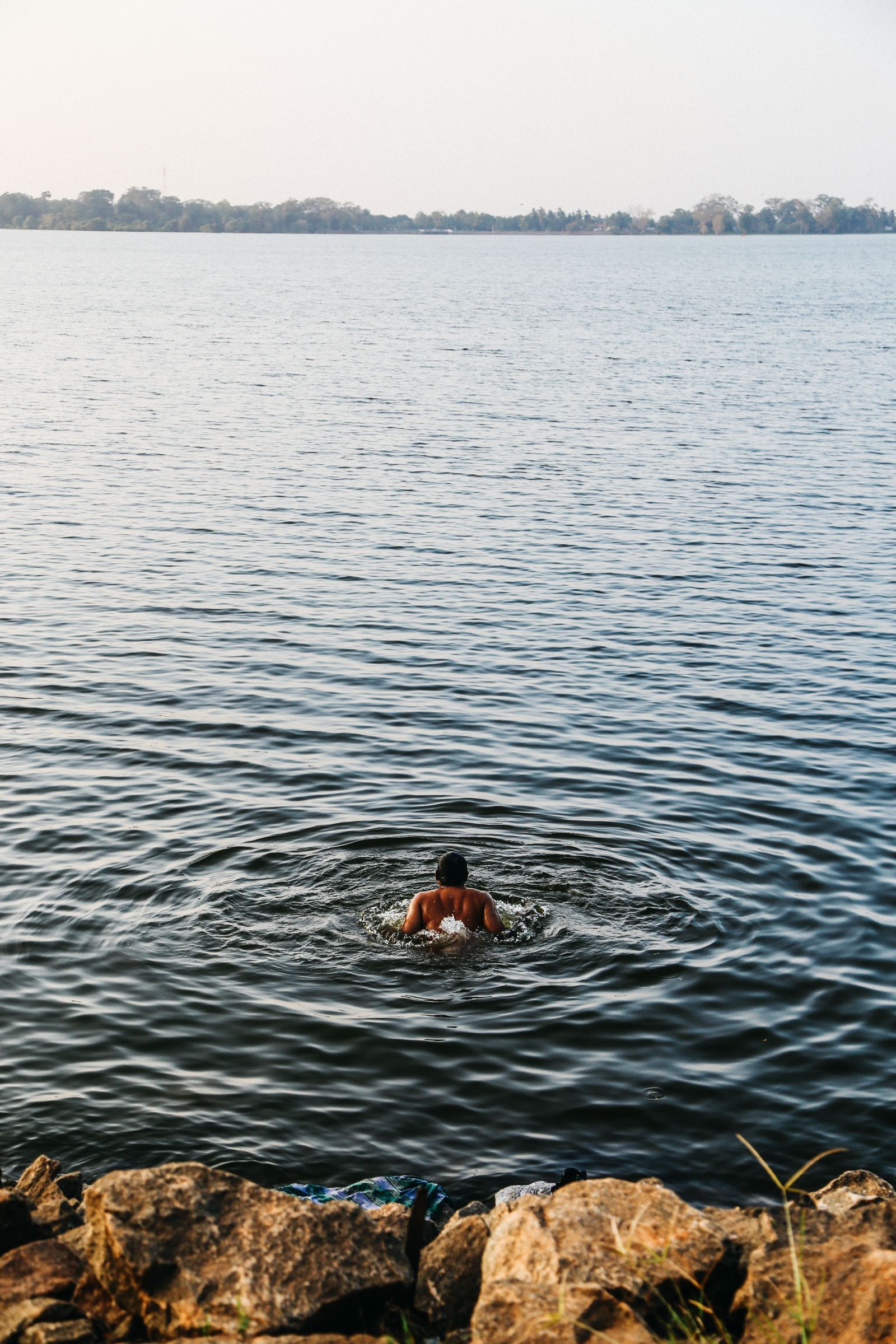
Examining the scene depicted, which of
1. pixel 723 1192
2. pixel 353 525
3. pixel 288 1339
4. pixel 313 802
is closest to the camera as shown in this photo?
pixel 288 1339

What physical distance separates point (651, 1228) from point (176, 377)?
58.3 meters

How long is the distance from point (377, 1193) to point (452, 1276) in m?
2.27

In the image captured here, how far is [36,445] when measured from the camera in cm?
4388

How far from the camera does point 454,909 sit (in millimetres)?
13984

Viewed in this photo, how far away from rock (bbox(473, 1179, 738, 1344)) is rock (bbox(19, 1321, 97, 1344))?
7.27 feet

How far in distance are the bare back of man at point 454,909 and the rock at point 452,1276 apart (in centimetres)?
568

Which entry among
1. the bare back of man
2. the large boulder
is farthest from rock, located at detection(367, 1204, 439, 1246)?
the bare back of man

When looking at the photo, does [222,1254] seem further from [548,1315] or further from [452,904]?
[452,904]

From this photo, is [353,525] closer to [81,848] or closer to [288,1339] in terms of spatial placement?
[81,848]

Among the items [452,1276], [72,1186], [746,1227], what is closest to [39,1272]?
[72,1186]

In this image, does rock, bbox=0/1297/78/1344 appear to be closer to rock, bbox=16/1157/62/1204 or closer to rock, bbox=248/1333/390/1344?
rock, bbox=248/1333/390/1344

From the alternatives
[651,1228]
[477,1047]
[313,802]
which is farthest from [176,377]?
[651,1228]

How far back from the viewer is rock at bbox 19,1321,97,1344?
23.6 feet

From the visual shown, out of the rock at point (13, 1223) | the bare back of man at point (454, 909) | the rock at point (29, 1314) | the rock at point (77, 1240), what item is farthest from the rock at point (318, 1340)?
the bare back of man at point (454, 909)
